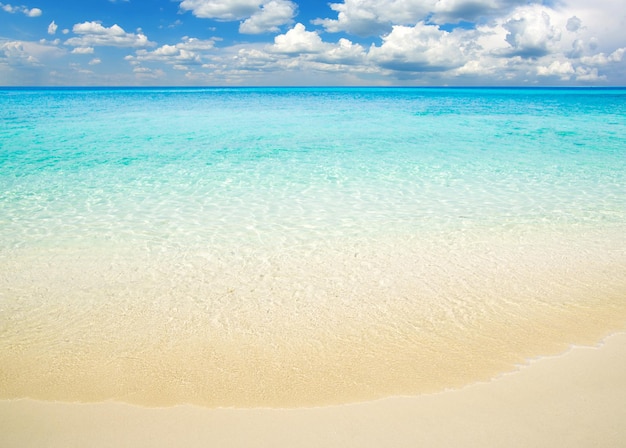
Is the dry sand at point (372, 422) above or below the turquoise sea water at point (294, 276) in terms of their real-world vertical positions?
below

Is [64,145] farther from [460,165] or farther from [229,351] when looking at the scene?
[229,351]

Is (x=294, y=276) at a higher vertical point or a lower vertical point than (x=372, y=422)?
higher

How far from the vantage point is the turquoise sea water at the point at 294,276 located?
134 inches

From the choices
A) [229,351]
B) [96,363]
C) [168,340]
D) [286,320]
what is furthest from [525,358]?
[96,363]

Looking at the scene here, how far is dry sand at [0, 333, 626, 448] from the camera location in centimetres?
268

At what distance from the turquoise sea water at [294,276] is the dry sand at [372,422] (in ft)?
0.51

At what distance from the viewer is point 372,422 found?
2.84m

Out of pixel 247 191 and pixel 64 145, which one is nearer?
pixel 247 191

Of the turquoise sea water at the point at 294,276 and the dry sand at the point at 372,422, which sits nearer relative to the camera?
the dry sand at the point at 372,422

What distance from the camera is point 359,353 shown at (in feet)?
11.8

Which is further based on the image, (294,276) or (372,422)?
(294,276)

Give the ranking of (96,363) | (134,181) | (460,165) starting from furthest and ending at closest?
(460,165)
(134,181)
(96,363)

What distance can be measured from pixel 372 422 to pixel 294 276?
2455 mm

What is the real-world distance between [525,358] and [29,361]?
13.7 ft
